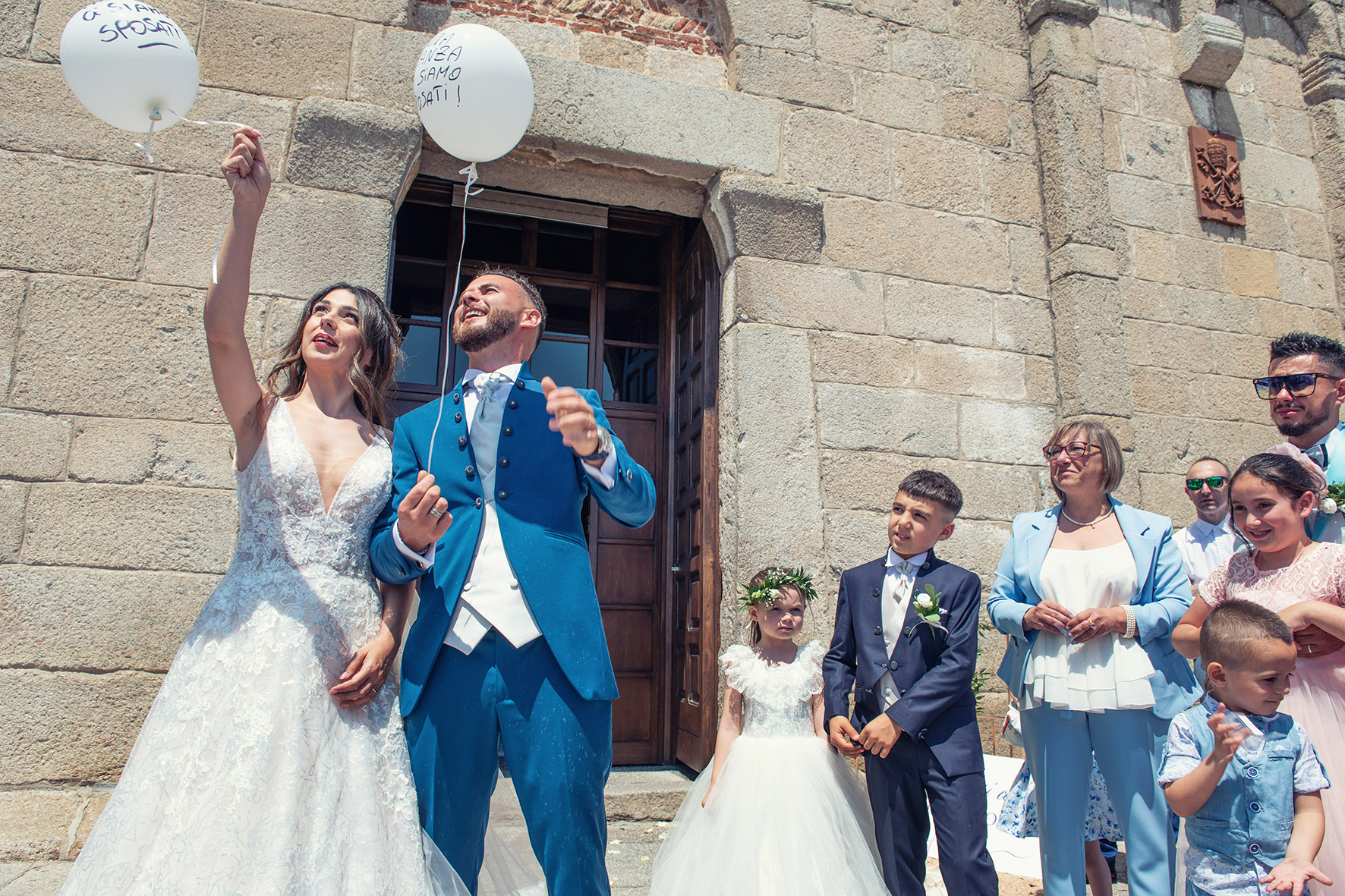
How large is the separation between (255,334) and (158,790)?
7.73 ft

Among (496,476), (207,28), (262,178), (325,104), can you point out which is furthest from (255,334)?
(496,476)

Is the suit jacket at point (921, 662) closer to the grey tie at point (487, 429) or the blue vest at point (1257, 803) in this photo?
the blue vest at point (1257, 803)

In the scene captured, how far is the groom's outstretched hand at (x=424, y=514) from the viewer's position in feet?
5.91

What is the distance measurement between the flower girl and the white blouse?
0.70m

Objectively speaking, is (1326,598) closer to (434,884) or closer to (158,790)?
(434,884)

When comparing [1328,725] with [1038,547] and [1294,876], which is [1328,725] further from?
[1038,547]

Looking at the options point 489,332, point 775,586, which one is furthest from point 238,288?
point 775,586

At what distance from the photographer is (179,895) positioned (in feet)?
5.00

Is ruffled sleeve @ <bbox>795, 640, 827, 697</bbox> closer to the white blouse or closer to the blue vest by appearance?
the white blouse

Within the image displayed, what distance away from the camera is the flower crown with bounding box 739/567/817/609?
3154mm

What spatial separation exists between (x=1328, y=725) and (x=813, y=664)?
148cm

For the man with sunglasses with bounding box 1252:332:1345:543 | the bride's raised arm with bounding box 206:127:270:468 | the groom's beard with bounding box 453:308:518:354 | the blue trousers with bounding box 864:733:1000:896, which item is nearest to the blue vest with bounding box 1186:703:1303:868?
the blue trousers with bounding box 864:733:1000:896

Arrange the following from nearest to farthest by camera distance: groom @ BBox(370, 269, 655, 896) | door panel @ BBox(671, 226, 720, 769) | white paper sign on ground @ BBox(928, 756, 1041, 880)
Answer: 1. groom @ BBox(370, 269, 655, 896)
2. white paper sign on ground @ BBox(928, 756, 1041, 880)
3. door panel @ BBox(671, 226, 720, 769)

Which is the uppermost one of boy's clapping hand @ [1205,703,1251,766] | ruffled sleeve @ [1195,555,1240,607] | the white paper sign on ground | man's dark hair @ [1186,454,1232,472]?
man's dark hair @ [1186,454,1232,472]
